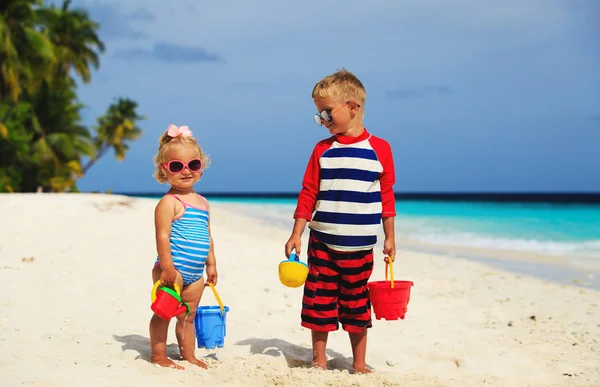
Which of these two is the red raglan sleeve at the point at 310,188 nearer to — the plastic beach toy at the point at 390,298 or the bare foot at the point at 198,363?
the plastic beach toy at the point at 390,298

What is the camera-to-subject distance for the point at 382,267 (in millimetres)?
8344

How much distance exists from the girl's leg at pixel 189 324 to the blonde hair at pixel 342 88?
1369 millimetres

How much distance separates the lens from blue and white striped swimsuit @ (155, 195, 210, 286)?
3447 mm

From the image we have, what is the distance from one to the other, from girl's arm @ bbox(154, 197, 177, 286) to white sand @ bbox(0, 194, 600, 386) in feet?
1.70

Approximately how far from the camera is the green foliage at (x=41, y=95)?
2456 cm

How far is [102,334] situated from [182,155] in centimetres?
153

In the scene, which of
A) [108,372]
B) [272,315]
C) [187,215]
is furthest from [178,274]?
[272,315]

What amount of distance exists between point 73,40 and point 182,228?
3483 cm

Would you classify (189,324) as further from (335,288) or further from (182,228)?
(335,288)

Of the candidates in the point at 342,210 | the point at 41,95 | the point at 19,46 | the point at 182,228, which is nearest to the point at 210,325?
the point at 182,228

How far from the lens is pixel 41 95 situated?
95.0 ft

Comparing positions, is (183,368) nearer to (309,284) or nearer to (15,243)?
(309,284)

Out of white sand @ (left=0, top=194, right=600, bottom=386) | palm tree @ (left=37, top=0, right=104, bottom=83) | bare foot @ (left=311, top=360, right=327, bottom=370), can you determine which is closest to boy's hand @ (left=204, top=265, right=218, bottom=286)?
white sand @ (left=0, top=194, right=600, bottom=386)

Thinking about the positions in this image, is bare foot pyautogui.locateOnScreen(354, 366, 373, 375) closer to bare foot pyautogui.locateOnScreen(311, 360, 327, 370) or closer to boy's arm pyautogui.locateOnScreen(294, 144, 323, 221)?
bare foot pyautogui.locateOnScreen(311, 360, 327, 370)
